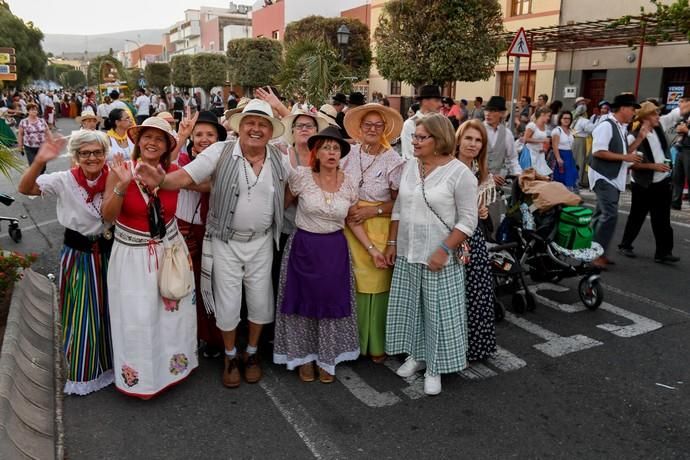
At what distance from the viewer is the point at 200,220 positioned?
4.14 metres

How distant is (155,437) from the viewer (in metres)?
3.30

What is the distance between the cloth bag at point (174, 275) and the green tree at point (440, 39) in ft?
48.9

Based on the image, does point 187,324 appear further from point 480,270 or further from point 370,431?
point 480,270

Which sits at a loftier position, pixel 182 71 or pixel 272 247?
pixel 182 71

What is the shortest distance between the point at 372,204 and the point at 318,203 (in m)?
0.47

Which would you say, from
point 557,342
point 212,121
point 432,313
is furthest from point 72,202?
point 557,342

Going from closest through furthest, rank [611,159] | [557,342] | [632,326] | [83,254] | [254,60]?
[83,254] → [557,342] → [632,326] → [611,159] → [254,60]

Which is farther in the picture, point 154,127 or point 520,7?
point 520,7

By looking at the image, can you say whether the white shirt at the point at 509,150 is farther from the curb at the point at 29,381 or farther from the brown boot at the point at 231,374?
the curb at the point at 29,381

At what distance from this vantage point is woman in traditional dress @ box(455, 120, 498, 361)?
4051 millimetres

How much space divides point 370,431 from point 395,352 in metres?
0.81

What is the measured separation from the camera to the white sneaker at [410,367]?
13.2 feet

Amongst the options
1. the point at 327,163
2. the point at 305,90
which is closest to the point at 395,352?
the point at 327,163

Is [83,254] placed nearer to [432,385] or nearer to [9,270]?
[9,270]
